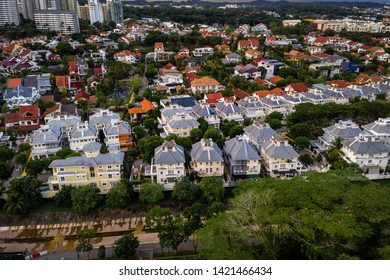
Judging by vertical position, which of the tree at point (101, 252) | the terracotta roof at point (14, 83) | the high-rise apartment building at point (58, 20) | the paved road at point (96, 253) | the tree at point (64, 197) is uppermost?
the high-rise apartment building at point (58, 20)

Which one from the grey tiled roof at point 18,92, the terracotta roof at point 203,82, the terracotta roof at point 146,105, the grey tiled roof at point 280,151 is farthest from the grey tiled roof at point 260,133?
the grey tiled roof at point 18,92

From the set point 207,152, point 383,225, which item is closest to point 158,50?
point 207,152

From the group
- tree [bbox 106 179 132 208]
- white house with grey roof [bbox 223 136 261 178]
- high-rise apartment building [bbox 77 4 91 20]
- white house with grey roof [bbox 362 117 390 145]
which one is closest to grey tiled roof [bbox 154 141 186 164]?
tree [bbox 106 179 132 208]

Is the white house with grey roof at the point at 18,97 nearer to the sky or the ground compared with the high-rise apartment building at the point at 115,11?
nearer to the ground

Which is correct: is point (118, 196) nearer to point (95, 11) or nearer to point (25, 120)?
point (25, 120)

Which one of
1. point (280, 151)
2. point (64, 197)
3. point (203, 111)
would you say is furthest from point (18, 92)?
point (280, 151)

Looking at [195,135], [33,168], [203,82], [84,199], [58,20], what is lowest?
[84,199]

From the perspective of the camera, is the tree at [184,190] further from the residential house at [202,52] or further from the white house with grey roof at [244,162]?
the residential house at [202,52]

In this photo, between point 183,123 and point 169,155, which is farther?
point 183,123
